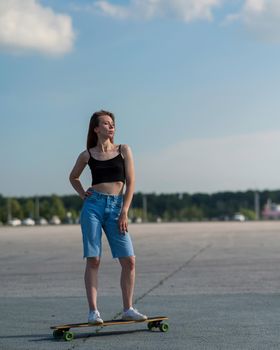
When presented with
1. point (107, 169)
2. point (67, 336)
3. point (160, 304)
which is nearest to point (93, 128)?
point (107, 169)

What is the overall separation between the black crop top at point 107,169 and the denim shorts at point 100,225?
139 millimetres

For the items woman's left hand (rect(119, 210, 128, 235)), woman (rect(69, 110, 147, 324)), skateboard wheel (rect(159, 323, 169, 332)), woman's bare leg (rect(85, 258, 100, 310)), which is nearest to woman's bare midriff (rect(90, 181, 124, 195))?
woman (rect(69, 110, 147, 324))

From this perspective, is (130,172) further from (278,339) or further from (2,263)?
(2,263)

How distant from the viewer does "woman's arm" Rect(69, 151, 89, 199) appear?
290 inches

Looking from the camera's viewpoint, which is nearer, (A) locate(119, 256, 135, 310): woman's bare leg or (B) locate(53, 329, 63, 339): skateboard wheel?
(B) locate(53, 329, 63, 339): skateboard wheel

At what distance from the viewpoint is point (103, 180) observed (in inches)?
286

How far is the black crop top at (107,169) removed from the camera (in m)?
7.22

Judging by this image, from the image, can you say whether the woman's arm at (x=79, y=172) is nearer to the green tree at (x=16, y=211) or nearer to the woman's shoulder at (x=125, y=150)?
the woman's shoulder at (x=125, y=150)

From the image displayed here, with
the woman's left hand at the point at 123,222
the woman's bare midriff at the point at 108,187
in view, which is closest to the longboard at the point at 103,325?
the woman's left hand at the point at 123,222

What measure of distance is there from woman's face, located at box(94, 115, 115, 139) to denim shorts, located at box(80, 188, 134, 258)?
20.7 inches

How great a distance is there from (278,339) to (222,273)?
7886 mm

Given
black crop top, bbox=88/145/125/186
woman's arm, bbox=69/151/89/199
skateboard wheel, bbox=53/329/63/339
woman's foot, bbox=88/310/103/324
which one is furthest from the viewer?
woman's arm, bbox=69/151/89/199

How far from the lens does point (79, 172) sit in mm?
7496

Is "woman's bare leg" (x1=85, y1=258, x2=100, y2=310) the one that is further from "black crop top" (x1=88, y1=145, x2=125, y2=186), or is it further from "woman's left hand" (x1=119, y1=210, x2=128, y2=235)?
"black crop top" (x1=88, y1=145, x2=125, y2=186)
